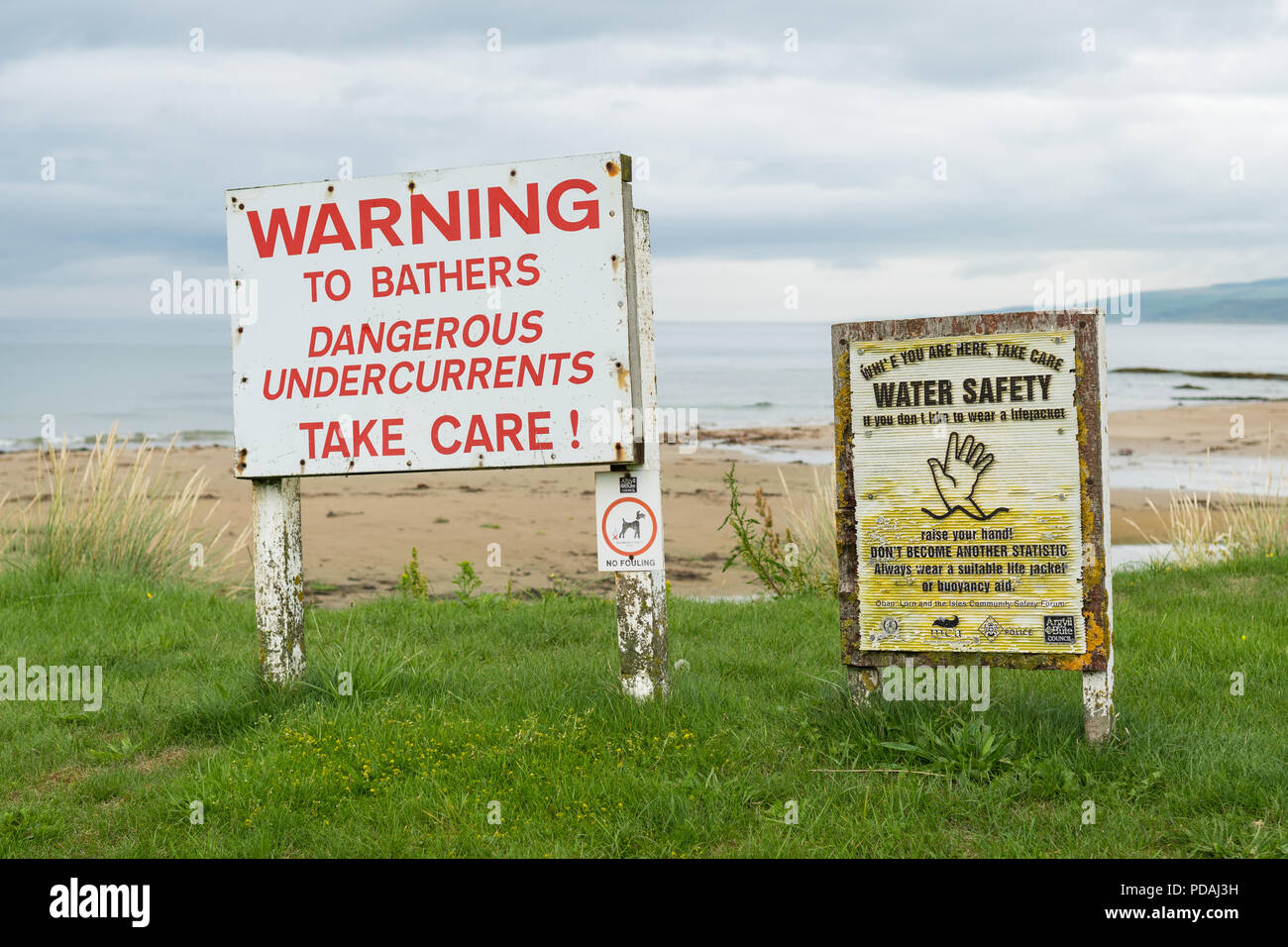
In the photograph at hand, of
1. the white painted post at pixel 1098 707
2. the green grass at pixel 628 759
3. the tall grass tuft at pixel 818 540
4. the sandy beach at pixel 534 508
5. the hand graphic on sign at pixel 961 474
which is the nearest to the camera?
the green grass at pixel 628 759

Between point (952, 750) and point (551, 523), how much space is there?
31.9 ft

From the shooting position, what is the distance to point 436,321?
18.0ft

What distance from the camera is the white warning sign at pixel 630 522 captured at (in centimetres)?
530

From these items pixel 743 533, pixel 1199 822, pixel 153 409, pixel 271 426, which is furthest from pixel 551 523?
pixel 153 409

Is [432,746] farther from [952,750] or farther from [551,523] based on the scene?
[551,523]

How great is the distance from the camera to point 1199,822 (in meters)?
3.95

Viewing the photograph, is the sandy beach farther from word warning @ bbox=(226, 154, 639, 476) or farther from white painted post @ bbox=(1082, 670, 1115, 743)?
white painted post @ bbox=(1082, 670, 1115, 743)

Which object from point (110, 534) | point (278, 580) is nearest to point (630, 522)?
point (278, 580)

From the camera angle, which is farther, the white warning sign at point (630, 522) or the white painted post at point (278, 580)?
the white painted post at point (278, 580)

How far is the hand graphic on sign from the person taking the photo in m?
4.81

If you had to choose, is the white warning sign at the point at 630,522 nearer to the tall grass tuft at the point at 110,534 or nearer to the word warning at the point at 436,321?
the word warning at the point at 436,321

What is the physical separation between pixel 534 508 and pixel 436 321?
9.57 meters

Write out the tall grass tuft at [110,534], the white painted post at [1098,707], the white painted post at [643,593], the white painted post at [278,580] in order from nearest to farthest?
the white painted post at [1098,707]
the white painted post at [643,593]
the white painted post at [278,580]
the tall grass tuft at [110,534]

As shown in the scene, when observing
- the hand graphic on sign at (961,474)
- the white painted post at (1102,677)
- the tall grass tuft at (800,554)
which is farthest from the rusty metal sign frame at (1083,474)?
the tall grass tuft at (800,554)
